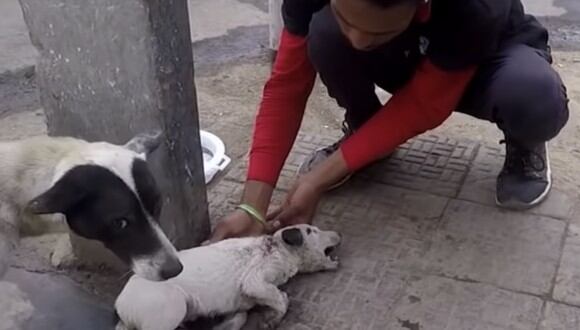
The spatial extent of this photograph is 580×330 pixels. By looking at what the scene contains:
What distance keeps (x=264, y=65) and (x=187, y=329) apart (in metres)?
2.07

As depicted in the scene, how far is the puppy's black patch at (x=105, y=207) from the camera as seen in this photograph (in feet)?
5.78

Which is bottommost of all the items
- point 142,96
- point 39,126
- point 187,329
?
point 39,126

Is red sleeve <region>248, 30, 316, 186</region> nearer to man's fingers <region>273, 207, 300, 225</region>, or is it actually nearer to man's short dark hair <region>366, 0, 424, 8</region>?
man's fingers <region>273, 207, 300, 225</region>

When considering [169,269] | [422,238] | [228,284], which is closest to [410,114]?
[422,238]

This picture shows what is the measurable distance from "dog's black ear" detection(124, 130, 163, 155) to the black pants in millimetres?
664

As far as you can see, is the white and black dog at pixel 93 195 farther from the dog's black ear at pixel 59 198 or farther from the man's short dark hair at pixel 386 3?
the man's short dark hair at pixel 386 3

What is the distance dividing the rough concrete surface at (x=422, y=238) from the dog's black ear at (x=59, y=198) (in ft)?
1.77

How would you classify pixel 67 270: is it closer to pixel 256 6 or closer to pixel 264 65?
pixel 264 65

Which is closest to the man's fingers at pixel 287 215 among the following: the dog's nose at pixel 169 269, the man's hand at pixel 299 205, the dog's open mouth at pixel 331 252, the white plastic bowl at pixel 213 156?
the man's hand at pixel 299 205

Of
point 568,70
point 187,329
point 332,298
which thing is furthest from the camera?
point 568,70

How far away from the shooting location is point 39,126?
329 cm

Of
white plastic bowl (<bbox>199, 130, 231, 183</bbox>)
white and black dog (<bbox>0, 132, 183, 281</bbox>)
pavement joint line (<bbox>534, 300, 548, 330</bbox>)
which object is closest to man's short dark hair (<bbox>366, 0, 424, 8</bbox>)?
white and black dog (<bbox>0, 132, 183, 281</bbox>)

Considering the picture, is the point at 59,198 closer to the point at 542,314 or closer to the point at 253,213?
the point at 253,213

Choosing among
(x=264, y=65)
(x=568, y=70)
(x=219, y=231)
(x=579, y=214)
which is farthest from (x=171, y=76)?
(x=568, y=70)
